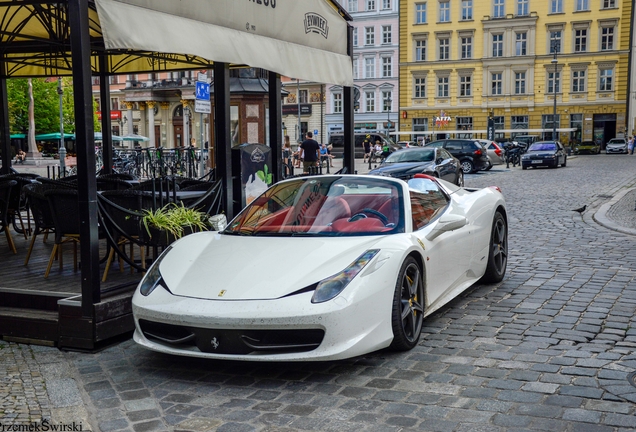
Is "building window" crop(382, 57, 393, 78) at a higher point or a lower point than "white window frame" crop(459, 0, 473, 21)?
lower

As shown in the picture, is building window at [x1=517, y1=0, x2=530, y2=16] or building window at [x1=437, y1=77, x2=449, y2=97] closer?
building window at [x1=517, y1=0, x2=530, y2=16]

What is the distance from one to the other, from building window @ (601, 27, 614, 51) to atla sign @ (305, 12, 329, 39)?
205 feet

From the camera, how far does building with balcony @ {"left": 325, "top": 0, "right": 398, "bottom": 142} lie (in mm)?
74562

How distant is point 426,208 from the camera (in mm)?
6203

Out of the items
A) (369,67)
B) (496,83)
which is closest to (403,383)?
(496,83)

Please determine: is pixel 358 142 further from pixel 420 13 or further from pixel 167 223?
pixel 167 223

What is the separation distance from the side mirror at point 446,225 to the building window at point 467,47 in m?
65.4

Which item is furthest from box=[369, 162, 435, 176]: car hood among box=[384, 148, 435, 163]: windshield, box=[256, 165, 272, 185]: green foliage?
box=[256, 165, 272, 185]: green foliage

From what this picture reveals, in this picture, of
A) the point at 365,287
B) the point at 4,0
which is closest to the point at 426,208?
the point at 365,287

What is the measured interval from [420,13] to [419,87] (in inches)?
282

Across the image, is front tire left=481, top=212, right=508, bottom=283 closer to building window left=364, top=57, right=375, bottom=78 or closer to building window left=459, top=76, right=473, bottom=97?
building window left=459, top=76, right=473, bottom=97

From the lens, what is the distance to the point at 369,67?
7588cm

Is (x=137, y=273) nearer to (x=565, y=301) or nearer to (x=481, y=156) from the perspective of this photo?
(x=565, y=301)

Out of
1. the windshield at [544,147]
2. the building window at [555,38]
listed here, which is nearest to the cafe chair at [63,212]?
the windshield at [544,147]
